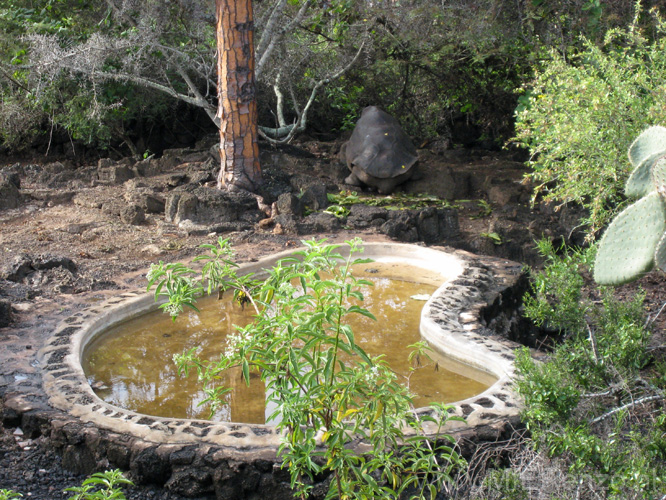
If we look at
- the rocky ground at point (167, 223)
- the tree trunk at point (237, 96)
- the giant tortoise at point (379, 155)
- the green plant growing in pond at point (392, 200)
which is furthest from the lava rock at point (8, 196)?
the giant tortoise at point (379, 155)

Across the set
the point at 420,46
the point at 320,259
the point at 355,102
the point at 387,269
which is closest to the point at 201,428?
the point at 320,259

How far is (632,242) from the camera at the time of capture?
113 inches

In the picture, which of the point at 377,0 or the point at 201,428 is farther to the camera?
the point at 377,0

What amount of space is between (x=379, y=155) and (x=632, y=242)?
321 inches

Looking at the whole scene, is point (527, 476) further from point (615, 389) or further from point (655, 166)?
point (655, 166)

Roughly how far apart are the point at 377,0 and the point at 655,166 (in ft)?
30.7

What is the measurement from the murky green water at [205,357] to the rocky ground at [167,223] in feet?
1.76

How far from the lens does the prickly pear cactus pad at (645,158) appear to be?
3.20 m

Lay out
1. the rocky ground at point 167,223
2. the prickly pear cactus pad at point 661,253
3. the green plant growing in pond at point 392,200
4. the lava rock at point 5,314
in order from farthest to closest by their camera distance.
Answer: the green plant growing in pond at point 392,200, the rocky ground at point 167,223, the lava rock at point 5,314, the prickly pear cactus pad at point 661,253

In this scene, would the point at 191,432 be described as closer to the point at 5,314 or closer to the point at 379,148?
the point at 5,314

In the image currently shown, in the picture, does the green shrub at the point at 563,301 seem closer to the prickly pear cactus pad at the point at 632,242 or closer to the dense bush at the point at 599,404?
the dense bush at the point at 599,404

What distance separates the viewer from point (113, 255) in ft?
24.8

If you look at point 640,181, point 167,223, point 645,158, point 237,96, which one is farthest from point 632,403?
point 237,96

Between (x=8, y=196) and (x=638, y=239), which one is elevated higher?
(x=638, y=239)
